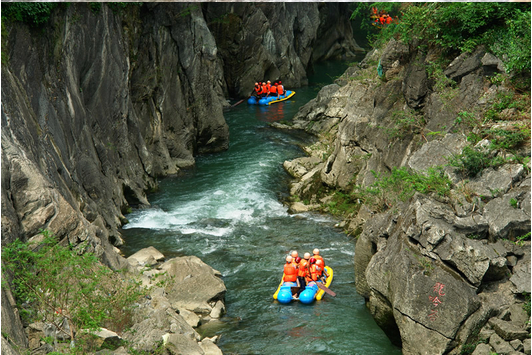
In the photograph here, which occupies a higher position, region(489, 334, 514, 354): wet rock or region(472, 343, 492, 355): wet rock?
region(489, 334, 514, 354): wet rock

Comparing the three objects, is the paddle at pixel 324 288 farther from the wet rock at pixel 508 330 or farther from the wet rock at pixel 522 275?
the wet rock at pixel 522 275

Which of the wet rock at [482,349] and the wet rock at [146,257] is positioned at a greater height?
the wet rock at [482,349]

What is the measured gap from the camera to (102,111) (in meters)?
20.4

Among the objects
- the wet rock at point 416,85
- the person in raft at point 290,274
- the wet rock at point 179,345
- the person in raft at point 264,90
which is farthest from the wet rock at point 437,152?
the person in raft at point 264,90

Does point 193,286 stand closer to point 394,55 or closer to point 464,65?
point 464,65

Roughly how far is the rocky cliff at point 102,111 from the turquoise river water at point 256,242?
4.40 ft

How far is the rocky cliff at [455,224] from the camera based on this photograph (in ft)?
34.1

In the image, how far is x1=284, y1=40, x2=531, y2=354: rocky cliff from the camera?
34.1 ft

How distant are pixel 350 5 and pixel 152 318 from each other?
50469 mm

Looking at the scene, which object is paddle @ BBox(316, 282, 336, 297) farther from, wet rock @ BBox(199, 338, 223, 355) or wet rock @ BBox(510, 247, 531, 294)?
wet rock @ BBox(510, 247, 531, 294)

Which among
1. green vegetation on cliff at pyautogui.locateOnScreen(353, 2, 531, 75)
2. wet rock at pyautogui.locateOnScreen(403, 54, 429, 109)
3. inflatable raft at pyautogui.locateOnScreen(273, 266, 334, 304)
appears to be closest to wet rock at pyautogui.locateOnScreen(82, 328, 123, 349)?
inflatable raft at pyautogui.locateOnScreen(273, 266, 334, 304)

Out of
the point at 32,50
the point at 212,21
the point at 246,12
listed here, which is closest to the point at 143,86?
the point at 32,50

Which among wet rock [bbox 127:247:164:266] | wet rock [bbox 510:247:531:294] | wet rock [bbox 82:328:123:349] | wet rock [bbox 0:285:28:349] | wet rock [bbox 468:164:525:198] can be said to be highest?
wet rock [bbox 468:164:525:198]

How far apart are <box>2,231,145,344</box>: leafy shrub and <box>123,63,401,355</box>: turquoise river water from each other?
3.75 m
